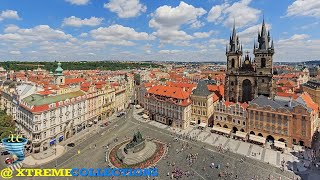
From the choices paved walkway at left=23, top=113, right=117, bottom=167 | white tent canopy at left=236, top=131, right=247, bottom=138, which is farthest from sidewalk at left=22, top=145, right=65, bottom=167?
white tent canopy at left=236, top=131, right=247, bottom=138

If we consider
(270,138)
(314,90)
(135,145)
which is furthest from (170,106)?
(314,90)

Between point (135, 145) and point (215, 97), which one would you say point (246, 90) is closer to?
point (215, 97)

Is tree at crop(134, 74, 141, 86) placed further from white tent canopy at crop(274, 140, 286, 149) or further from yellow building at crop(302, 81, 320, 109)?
white tent canopy at crop(274, 140, 286, 149)

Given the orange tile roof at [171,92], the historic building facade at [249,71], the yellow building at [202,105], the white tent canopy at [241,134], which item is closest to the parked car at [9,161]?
the orange tile roof at [171,92]

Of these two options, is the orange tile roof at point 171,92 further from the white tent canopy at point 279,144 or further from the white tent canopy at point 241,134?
the white tent canopy at point 279,144

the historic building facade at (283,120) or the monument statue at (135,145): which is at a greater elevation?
the historic building facade at (283,120)

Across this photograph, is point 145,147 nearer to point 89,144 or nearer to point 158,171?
point 158,171

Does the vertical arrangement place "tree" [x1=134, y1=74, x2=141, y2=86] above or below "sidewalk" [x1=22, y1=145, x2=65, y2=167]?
above

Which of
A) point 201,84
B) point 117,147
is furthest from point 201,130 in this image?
point 117,147
